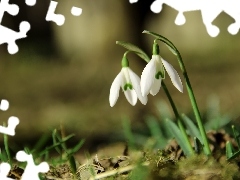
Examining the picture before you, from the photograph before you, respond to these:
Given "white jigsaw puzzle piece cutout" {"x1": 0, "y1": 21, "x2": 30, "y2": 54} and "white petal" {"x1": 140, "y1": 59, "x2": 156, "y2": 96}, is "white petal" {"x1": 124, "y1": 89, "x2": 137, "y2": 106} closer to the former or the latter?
"white petal" {"x1": 140, "y1": 59, "x2": 156, "y2": 96}

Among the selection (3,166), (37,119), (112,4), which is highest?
(112,4)

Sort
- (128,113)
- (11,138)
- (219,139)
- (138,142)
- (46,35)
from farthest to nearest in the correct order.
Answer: (46,35)
(128,113)
(11,138)
(138,142)
(219,139)

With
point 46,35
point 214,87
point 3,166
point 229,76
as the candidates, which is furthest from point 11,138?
point 46,35

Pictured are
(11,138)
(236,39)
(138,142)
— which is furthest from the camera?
(236,39)

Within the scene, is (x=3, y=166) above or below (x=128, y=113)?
below

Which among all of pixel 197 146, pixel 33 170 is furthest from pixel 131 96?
pixel 33 170

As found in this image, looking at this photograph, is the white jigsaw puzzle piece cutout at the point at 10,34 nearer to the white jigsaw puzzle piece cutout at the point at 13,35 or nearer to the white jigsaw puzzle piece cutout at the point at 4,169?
the white jigsaw puzzle piece cutout at the point at 13,35

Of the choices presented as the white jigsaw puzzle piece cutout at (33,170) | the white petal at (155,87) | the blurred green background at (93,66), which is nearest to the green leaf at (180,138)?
the white petal at (155,87)

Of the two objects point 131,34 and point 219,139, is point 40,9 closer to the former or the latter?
point 131,34

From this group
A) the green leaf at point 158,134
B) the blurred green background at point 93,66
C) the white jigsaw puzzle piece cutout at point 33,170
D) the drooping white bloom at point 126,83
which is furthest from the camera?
the blurred green background at point 93,66
